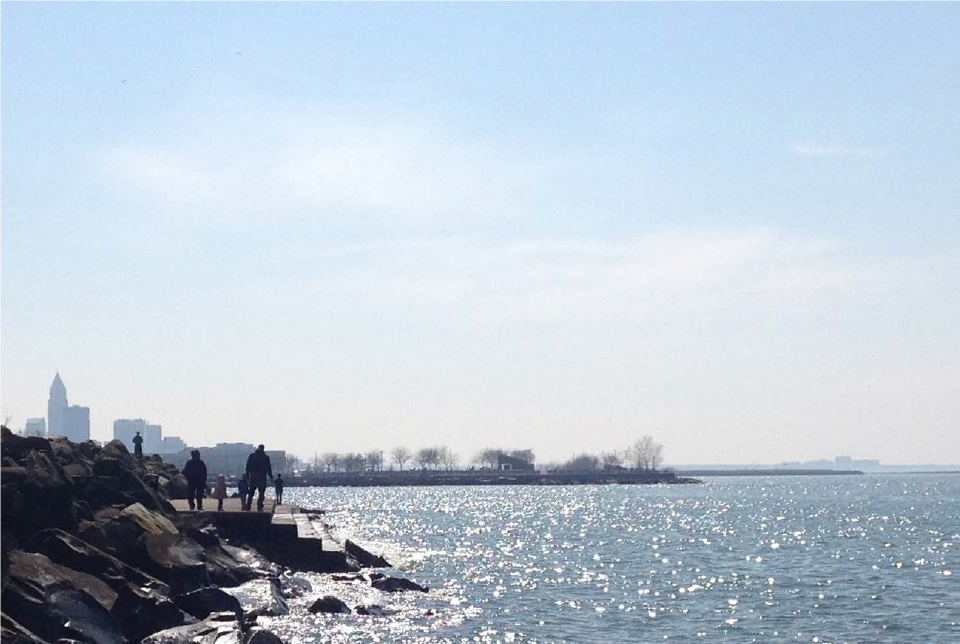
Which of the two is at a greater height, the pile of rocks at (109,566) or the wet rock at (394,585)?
the pile of rocks at (109,566)

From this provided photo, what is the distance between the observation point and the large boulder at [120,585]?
2161cm

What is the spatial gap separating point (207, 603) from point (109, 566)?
2.13m

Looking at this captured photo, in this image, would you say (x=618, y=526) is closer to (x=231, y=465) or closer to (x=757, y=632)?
(x=757, y=632)

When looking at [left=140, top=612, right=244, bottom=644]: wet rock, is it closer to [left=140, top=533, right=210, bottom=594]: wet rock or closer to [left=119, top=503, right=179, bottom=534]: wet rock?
[left=140, top=533, right=210, bottom=594]: wet rock

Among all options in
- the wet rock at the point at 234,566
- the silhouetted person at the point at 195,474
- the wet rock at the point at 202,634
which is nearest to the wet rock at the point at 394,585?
the wet rock at the point at 234,566

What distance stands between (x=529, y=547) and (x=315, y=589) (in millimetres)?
26579

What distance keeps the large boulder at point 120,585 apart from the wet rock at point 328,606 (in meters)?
5.11

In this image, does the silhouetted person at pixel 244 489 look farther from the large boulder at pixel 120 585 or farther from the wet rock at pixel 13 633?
the wet rock at pixel 13 633

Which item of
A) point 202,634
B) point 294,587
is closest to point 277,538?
point 294,587

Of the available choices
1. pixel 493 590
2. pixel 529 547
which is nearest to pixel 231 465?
pixel 529 547

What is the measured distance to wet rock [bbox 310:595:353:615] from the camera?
2733 centimetres

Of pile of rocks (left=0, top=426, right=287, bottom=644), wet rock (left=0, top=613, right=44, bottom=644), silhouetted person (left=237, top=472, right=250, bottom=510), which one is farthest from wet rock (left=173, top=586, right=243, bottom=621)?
silhouetted person (left=237, top=472, right=250, bottom=510)

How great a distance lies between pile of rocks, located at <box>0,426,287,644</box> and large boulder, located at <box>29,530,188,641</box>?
0.02 m

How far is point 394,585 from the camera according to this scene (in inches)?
1355
